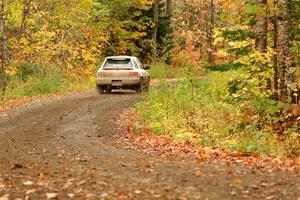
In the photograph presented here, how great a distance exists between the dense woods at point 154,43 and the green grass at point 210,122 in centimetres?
31

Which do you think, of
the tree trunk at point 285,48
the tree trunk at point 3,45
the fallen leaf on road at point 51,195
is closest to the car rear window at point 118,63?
the tree trunk at point 3,45

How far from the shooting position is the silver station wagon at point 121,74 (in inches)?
868

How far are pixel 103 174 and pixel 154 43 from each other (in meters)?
29.0

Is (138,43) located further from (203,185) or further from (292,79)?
(203,185)

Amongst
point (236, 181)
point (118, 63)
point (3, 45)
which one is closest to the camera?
point (236, 181)

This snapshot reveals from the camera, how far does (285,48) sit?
12.5m

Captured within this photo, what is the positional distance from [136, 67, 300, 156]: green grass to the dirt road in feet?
4.81

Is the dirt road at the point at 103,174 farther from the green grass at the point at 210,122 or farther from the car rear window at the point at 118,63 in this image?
the car rear window at the point at 118,63

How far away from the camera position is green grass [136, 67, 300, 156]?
10.8 m

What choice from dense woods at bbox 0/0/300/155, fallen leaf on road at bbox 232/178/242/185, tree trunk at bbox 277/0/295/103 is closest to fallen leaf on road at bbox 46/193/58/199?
fallen leaf on road at bbox 232/178/242/185

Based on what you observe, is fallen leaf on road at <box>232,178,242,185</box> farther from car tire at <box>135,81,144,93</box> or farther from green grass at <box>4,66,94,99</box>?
green grass at <box>4,66,94,99</box>

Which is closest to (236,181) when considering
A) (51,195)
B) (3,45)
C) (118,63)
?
(51,195)

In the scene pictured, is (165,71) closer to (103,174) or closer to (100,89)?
(100,89)

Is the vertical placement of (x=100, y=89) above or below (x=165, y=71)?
below
